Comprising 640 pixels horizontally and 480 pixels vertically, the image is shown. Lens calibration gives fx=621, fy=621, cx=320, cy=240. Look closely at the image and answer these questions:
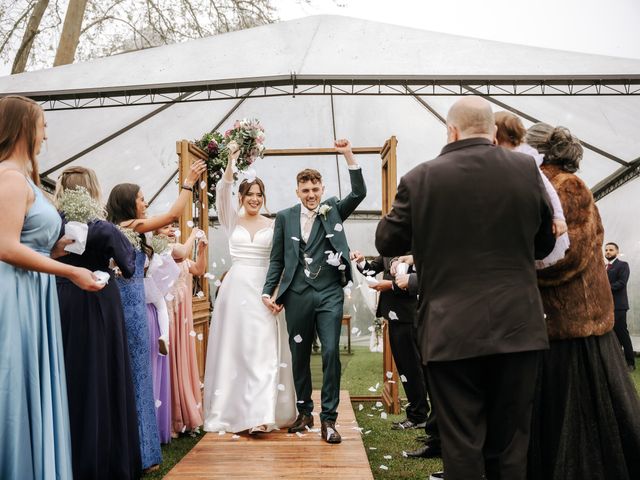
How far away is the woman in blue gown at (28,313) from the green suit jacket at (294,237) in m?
2.20

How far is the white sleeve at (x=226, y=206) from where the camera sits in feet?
17.8

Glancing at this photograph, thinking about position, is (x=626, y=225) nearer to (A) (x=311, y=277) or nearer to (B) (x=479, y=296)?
(A) (x=311, y=277)

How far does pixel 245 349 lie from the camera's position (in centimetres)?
522

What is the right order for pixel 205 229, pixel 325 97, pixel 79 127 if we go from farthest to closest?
pixel 325 97 < pixel 79 127 < pixel 205 229

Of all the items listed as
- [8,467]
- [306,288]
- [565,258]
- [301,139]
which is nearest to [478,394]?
[565,258]

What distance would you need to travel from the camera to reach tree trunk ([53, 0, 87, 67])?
14250mm

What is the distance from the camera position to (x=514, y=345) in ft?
8.30

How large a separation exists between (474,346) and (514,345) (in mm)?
166

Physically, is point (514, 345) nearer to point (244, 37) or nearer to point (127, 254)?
point (127, 254)

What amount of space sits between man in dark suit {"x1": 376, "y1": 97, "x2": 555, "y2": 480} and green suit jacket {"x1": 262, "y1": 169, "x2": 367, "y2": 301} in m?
2.26

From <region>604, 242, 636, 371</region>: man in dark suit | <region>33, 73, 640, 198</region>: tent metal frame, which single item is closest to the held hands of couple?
<region>33, 73, 640, 198</region>: tent metal frame

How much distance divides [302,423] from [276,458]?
2.42ft

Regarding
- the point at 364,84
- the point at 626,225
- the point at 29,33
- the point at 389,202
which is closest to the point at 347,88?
the point at 364,84

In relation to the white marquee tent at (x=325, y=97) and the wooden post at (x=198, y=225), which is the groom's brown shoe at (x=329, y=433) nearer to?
the wooden post at (x=198, y=225)
